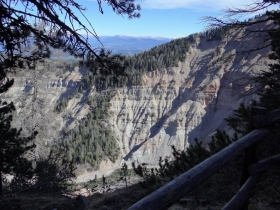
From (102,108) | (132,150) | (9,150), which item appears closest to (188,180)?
(9,150)

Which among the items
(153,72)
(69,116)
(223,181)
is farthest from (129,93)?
(223,181)

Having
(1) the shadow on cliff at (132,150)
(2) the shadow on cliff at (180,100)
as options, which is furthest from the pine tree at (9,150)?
→ (2) the shadow on cliff at (180,100)

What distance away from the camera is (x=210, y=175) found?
2.24m

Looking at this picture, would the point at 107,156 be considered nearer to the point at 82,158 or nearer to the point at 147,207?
the point at 82,158

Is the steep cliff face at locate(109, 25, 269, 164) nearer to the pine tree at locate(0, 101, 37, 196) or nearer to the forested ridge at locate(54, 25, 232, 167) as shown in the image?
the forested ridge at locate(54, 25, 232, 167)

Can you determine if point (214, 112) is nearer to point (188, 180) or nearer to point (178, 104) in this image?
point (178, 104)

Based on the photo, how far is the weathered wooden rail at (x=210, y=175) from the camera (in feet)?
5.59

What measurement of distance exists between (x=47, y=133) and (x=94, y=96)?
5642cm

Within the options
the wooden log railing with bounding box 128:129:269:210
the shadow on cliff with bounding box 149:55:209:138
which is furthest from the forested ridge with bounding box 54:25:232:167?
the wooden log railing with bounding box 128:129:269:210

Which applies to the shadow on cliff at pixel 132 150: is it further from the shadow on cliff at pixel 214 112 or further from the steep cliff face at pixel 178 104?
the shadow on cliff at pixel 214 112

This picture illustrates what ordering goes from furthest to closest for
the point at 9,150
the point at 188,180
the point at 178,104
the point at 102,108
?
the point at 102,108, the point at 178,104, the point at 9,150, the point at 188,180

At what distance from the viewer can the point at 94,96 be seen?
235 feet

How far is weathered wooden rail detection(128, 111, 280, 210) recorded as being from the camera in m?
1.70

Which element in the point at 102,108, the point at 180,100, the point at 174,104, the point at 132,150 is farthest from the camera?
the point at 102,108
